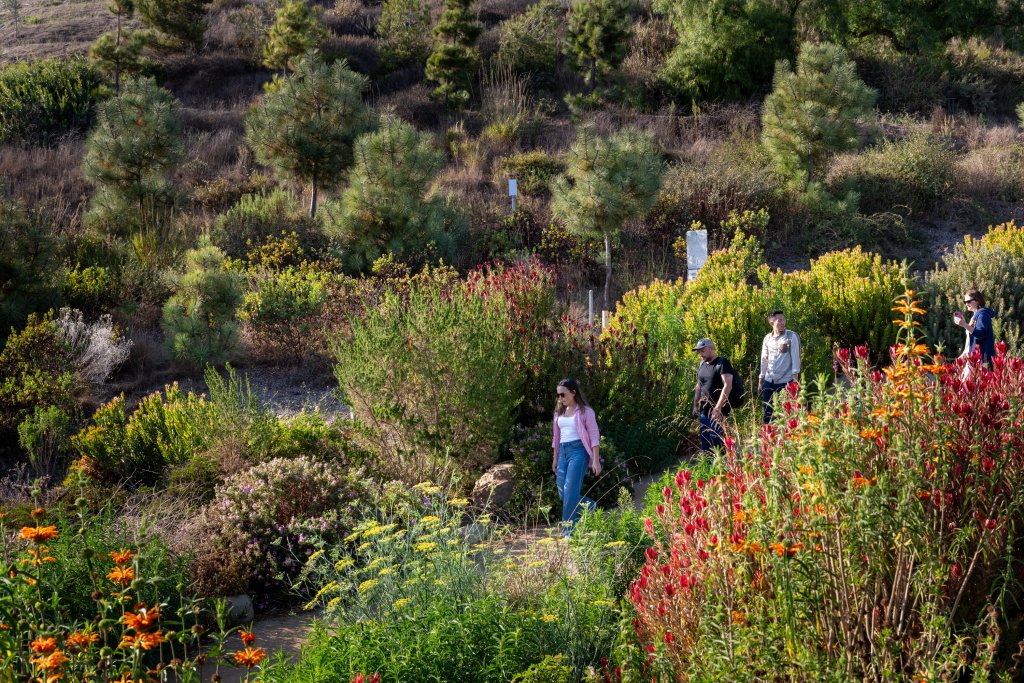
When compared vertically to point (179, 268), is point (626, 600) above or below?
above

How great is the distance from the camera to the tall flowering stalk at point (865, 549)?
3150 millimetres

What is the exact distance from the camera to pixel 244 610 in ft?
18.2

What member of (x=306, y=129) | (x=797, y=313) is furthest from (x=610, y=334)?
(x=306, y=129)

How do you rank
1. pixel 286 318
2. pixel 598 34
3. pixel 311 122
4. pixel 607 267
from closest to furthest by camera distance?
1. pixel 286 318
2. pixel 607 267
3. pixel 311 122
4. pixel 598 34

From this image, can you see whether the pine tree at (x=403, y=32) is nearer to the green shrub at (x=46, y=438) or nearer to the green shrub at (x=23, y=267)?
the green shrub at (x=23, y=267)

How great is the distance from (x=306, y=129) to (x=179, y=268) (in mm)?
3760

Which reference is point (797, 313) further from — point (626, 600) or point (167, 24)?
point (167, 24)

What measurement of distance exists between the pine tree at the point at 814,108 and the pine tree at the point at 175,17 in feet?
54.7

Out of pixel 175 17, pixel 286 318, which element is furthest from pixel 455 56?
pixel 286 318

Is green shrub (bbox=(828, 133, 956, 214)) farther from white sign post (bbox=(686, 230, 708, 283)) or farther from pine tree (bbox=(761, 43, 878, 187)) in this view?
white sign post (bbox=(686, 230, 708, 283))

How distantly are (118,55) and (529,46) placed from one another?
37.9 feet

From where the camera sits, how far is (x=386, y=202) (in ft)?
47.8

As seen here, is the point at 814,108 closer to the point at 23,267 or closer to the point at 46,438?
the point at 23,267

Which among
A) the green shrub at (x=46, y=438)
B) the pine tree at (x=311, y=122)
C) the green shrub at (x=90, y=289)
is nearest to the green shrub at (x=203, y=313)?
the green shrub at (x=90, y=289)
